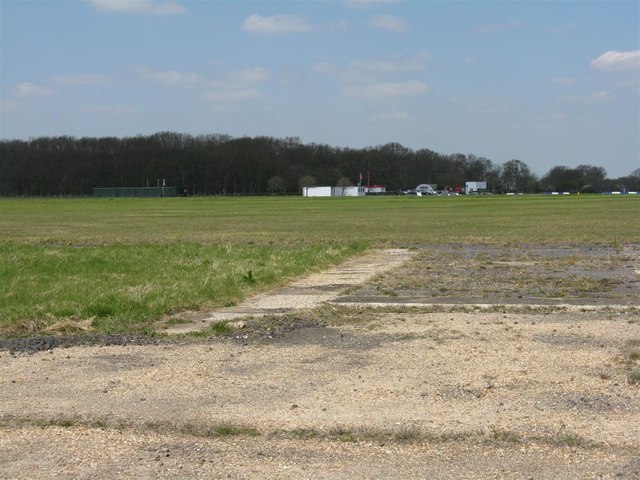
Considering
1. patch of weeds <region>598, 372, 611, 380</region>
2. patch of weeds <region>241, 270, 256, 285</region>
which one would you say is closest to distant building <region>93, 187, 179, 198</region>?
patch of weeds <region>241, 270, 256, 285</region>

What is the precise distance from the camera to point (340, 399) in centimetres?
749

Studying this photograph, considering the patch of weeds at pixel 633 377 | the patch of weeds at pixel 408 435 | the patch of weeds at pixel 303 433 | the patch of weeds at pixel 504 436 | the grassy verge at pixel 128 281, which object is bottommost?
the grassy verge at pixel 128 281

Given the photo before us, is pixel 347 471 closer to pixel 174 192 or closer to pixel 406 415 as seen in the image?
pixel 406 415

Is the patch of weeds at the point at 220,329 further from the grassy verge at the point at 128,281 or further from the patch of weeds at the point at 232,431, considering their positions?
the patch of weeds at the point at 232,431

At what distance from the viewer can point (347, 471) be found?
5.72m

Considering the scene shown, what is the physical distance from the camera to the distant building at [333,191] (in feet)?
625

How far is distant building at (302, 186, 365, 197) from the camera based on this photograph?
191 m

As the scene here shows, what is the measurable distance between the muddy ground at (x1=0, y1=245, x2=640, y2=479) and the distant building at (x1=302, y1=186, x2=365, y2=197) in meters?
178

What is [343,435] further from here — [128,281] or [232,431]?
[128,281]

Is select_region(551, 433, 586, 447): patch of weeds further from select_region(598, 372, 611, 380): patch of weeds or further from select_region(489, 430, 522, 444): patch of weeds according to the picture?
select_region(598, 372, 611, 380): patch of weeds

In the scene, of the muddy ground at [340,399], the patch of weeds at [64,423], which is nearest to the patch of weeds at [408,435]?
the muddy ground at [340,399]

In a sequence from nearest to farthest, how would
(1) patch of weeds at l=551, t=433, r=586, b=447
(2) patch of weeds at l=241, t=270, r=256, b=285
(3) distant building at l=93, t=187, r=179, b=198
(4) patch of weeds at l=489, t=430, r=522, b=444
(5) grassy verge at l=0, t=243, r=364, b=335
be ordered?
1. (1) patch of weeds at l=551, t=433, r=586, b=447
2. (4) patch of weeds at l=489, t=430, r=522, b=444
3. (5) grassy verge at l=0, t=243, r=364, b=335
4. (2) patch of weeds at l=241, t=270, r=256, b=285
5. (3) distant building at l=93, t=187, r=179, b=198

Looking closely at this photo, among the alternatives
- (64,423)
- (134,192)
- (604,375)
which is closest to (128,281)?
(64,423)

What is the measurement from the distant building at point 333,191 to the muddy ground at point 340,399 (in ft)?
584
